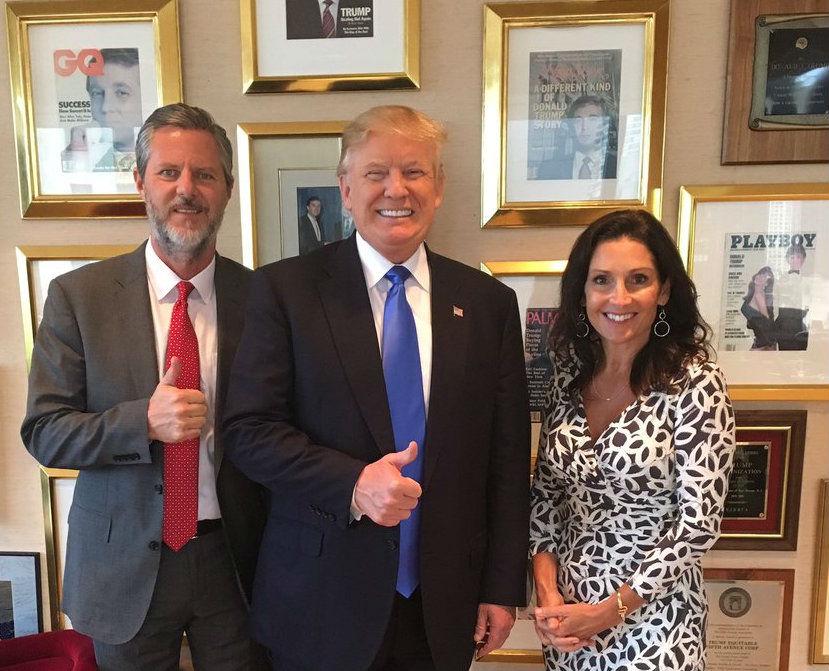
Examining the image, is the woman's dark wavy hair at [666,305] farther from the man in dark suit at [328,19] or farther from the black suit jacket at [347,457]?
the man in dark suit at [328,19]

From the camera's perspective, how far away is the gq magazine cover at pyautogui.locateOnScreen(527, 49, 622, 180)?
1.60m

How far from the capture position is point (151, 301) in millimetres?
1347

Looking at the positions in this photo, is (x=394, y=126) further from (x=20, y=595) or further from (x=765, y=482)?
(x=20, y=595)

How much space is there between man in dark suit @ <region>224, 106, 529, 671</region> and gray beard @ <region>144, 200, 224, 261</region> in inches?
9.4

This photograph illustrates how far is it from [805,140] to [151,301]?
66.4 inches

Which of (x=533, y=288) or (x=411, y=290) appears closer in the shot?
(x=411, y=290)

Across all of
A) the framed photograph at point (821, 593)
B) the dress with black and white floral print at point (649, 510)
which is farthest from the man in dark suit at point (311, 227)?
the framed photograph at point (821, 593)

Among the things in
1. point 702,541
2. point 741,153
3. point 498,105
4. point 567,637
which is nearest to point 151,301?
point 498,105

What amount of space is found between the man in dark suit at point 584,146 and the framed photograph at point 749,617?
119cm

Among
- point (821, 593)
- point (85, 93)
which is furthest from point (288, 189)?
point (821, 593)

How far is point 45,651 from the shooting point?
167cm

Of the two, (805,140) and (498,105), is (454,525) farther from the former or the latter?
(805,140)

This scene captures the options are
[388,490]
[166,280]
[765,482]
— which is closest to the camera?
[388,490]

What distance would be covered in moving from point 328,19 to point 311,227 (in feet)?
1.78
